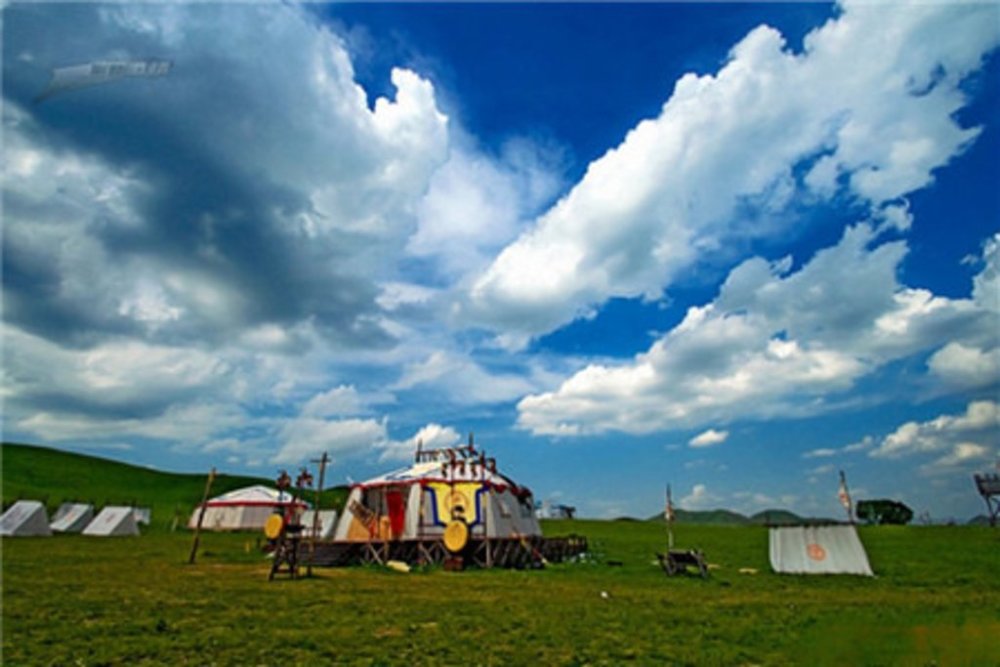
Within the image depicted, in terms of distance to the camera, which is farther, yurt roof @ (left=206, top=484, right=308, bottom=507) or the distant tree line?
the distant tree line

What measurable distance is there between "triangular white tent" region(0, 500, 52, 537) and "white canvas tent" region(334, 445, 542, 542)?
28562 millimetres

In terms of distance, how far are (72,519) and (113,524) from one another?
6.76 m

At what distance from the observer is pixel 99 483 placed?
93.5 m

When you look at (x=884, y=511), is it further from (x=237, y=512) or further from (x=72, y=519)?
(x=72, y=519)

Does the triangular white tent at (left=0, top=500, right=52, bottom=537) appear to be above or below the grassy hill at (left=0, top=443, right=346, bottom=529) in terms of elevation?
below

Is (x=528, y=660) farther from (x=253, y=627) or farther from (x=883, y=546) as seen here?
(x=883, y=546)

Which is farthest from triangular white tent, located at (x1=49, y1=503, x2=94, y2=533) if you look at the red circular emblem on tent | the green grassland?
the red circular emblem on tent

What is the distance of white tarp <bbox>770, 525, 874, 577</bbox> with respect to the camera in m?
23.4

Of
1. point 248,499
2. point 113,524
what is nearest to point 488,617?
point 113,524

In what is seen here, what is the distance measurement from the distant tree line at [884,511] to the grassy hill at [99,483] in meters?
94.4

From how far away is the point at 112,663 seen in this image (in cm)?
894

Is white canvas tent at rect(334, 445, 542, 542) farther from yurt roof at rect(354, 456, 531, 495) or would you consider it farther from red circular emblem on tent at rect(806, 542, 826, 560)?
red circular emblem on tent at rect(806, 542, 826, 560)

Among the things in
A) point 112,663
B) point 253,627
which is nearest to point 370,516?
point 253,627

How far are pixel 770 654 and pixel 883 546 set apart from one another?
127 ft
